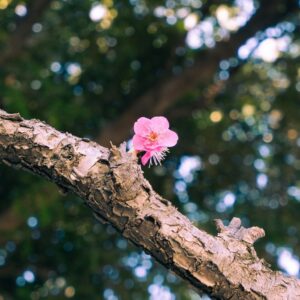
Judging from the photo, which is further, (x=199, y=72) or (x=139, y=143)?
(x=199, y=72)

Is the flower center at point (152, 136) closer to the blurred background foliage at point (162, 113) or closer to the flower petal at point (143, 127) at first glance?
the flower petal at point (143, 127)

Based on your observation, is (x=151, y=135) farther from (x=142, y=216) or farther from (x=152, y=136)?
(x=142, y=216)

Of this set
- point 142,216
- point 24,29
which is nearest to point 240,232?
point 142,216

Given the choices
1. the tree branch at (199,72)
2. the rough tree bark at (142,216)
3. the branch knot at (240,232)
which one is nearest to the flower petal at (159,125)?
the rough tree bark at (142,216)

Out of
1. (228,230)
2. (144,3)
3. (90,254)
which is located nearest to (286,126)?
(144,3)

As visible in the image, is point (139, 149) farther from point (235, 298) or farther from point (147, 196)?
point (235, 298)

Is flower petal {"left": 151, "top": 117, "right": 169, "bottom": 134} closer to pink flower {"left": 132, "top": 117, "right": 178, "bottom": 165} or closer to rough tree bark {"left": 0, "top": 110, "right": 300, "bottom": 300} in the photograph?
pink flower {"left": 132, "top": 117, "right": 178, "bottom": 165}
